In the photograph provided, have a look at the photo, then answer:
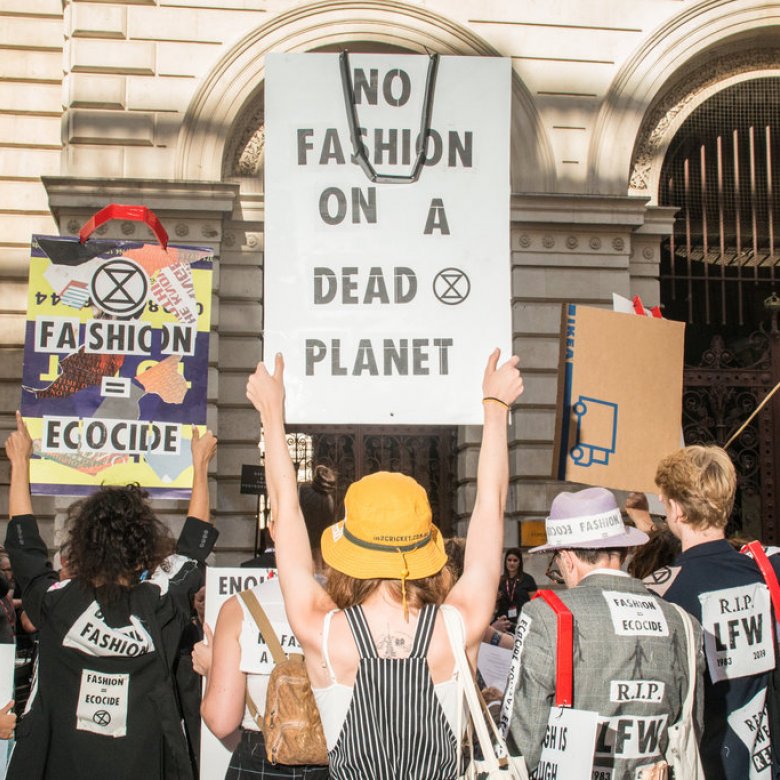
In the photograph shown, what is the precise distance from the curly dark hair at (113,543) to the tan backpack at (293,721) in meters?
1.02

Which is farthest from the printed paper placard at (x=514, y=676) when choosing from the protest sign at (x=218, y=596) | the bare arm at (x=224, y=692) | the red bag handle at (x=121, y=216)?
the red bag handle at (x=121, y=216)

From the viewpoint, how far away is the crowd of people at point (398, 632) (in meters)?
2.82

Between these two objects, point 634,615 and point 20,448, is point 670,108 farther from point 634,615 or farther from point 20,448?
point 634,615

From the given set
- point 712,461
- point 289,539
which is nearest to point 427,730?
point 289,539

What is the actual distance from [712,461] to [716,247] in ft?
37.6

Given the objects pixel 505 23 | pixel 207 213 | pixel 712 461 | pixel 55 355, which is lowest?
pixel 712 461

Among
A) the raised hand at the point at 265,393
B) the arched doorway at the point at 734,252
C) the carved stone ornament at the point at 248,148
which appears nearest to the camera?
the raised hand at the point at 265,393

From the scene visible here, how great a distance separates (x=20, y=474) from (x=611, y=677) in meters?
2.35

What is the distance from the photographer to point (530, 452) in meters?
12.6

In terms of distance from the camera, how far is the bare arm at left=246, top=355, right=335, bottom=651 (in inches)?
114

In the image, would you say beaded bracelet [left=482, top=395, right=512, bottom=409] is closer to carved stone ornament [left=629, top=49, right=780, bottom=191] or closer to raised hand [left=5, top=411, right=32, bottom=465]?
raised hand [left=5, top=411, right=32, bottom=465]

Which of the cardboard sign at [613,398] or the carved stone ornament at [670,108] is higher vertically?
the carved stone ornament at [670,108]

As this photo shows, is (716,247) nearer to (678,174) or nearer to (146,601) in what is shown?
(678,174)

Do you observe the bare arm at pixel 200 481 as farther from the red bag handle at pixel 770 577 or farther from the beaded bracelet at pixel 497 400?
the red bag handle at pixel 770 577
